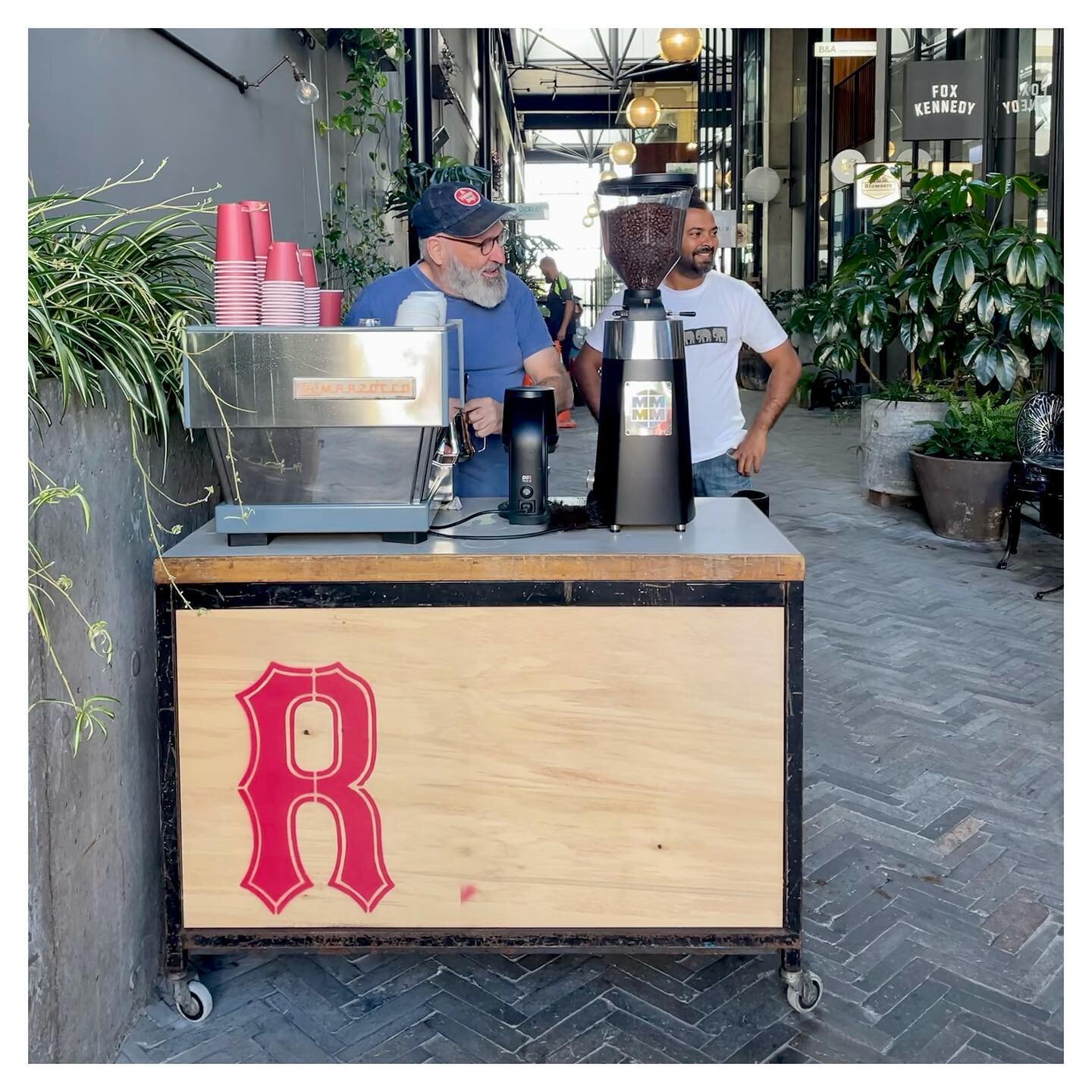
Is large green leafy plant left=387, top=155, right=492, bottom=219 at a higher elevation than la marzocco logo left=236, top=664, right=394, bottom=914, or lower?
higher

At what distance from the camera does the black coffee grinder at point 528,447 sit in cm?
228

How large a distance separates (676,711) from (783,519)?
5219 millimetres

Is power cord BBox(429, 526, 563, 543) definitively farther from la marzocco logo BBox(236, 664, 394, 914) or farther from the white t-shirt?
the white t-shirt

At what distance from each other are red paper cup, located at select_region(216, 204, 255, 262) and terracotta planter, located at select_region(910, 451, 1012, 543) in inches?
201

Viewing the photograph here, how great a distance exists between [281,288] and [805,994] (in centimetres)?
168

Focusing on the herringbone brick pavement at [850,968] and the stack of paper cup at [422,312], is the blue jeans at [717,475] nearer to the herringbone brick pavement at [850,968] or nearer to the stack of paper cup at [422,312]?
the herringbone brick pavement at [850,968]

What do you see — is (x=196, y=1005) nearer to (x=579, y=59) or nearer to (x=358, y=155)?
(x=358, y=155)

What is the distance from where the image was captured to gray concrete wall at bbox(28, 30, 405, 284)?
268 centimetres

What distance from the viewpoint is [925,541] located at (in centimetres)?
645

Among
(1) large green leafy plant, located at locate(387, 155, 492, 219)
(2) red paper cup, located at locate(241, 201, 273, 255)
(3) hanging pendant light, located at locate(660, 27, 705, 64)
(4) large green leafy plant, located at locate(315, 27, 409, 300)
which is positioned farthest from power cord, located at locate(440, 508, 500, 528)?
(3) hanging pendant light, located at locate(660, 27, 705, 64)

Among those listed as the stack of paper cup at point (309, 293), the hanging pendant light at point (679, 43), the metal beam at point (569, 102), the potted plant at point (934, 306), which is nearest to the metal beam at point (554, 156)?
the metal beam at point (569, 102)

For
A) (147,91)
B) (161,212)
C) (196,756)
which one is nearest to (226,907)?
(196,756)

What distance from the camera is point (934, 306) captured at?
6691 mm

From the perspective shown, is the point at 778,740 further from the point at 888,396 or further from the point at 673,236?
the point at 888,396
